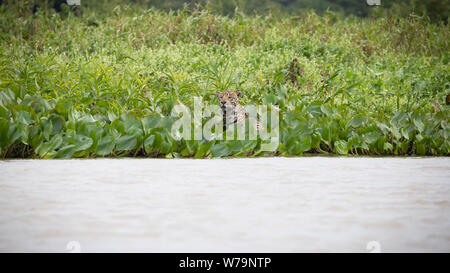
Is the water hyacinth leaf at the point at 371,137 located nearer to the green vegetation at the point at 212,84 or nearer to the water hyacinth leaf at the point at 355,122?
the green vegetation at the point at 212,84

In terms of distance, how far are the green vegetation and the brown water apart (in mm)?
721

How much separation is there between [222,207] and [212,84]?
4.72 m

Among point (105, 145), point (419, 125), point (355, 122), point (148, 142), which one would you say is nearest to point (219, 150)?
point (148, 142)

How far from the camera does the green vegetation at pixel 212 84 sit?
525 cm

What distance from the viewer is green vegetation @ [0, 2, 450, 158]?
5.25m

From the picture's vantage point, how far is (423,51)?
12.6 metres

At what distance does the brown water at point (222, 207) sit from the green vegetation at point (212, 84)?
72cm

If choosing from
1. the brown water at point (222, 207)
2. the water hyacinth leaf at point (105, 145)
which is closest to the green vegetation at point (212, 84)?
the water hyacinth leaf at point (105, 145)

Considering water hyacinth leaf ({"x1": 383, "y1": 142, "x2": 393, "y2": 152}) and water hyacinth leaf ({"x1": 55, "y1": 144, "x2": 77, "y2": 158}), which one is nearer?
water hyacinth leaf ({"x1": 55, "y1": 144, "x2": 77, "y2": 158})

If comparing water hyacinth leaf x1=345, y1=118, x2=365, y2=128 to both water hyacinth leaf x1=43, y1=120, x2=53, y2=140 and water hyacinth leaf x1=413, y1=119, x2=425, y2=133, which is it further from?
water hyacinth leaf x1=43, y1=120, x2=53, y2=140

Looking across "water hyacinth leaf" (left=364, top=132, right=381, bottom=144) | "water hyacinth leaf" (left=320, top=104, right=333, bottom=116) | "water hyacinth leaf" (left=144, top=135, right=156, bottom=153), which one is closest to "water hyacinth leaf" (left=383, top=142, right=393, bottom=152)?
"water hyacinth leaf" (left=364, top=132, right=381, bottom=144)

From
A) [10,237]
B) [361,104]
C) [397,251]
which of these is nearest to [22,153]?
[10,237]

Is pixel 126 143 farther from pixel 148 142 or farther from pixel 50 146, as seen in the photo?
pixel 50 146

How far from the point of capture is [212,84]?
7.40 meters
